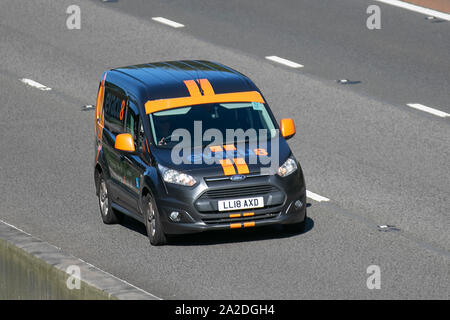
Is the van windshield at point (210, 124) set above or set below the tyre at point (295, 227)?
above

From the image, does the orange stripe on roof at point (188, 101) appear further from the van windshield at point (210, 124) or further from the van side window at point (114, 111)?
the van side window at point (114, 111)

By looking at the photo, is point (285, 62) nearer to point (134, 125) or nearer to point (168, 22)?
point (168, 22)

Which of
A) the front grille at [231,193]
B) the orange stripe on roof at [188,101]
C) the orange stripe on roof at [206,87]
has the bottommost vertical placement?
the front grille at [231,193]

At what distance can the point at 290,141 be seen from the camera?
1850 cm

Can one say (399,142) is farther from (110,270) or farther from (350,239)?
(110,270)

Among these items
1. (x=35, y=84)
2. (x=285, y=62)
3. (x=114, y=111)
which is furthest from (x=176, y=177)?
(x=285, y=62)

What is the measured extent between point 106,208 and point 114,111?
3.96 feet

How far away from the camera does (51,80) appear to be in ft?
72.9

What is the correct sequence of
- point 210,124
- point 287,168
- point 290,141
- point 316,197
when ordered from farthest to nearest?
point 290,141, point 316,197, point 210,124, point 287,168

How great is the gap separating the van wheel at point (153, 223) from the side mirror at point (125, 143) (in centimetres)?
61

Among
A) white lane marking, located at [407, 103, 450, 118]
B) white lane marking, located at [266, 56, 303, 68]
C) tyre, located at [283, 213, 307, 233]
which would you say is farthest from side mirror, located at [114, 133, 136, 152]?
white lane marking, located at [266, 56, 303, 68]

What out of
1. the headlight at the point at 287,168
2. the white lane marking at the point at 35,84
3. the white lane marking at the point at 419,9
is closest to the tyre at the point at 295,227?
the headlight at the point at 287,168

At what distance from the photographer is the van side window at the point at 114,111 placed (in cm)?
1519

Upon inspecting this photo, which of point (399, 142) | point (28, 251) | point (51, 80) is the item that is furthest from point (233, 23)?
point (28, 251)
